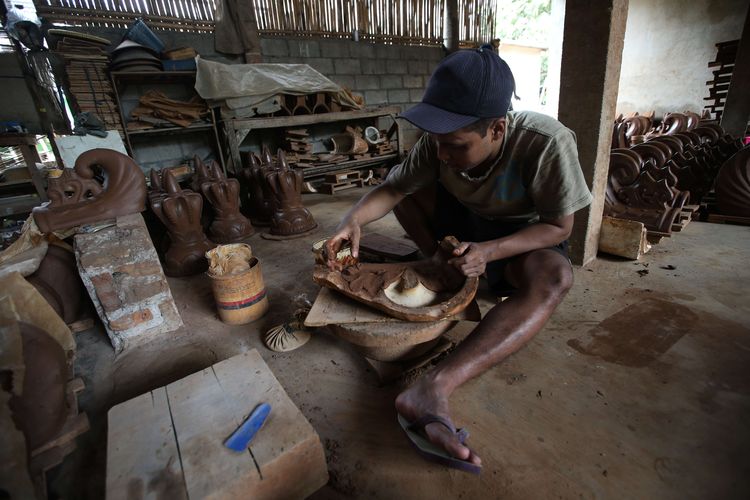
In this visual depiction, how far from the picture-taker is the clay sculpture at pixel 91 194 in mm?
2338

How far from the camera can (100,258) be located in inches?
78.7

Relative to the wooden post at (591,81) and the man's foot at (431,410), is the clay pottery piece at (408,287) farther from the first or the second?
the wooden post at (591,81)

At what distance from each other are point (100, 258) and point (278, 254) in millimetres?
1565

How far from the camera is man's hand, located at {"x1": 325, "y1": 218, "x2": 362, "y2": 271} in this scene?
176 cm

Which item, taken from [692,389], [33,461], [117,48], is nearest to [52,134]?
[117,48]

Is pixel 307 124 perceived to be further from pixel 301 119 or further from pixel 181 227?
pixel 181 227

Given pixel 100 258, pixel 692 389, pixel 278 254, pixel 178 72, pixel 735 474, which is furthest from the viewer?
pixel 178 72

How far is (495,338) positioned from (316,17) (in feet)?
21.5

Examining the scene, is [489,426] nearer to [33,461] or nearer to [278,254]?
[33,461]

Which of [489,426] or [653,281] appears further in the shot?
[653,281]

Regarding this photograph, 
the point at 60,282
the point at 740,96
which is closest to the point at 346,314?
the point at 60,282

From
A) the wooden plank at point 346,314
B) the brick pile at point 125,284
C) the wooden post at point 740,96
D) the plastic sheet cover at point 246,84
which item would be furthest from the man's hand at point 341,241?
the wooden post at point 740,96

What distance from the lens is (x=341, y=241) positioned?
1.88m

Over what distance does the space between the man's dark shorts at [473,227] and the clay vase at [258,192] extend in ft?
8.48
